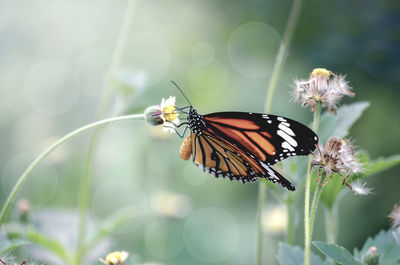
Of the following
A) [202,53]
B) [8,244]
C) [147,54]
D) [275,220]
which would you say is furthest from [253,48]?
[8,244]

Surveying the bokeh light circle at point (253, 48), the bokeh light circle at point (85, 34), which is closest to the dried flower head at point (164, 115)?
the bokeh light circle at point (253, 48)

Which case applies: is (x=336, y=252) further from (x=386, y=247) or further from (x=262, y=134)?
(x=262, y=134)

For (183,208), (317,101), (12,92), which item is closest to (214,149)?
(317,101)

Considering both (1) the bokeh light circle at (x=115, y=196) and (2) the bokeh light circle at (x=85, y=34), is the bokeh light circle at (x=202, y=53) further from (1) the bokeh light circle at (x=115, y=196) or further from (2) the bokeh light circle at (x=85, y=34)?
(1) the bokeh light circle at (x=115, y=196)

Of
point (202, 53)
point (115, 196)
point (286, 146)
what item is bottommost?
point (286, 146)

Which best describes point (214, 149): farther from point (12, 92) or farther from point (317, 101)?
point (12, 92)

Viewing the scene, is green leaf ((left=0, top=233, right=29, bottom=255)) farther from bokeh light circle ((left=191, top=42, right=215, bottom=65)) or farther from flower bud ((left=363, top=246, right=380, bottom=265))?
bokeh light circle ((left=191, top=42, right=215, bottom=65))

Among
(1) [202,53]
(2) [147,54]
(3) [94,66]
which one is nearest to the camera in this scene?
(1) [202,53]
